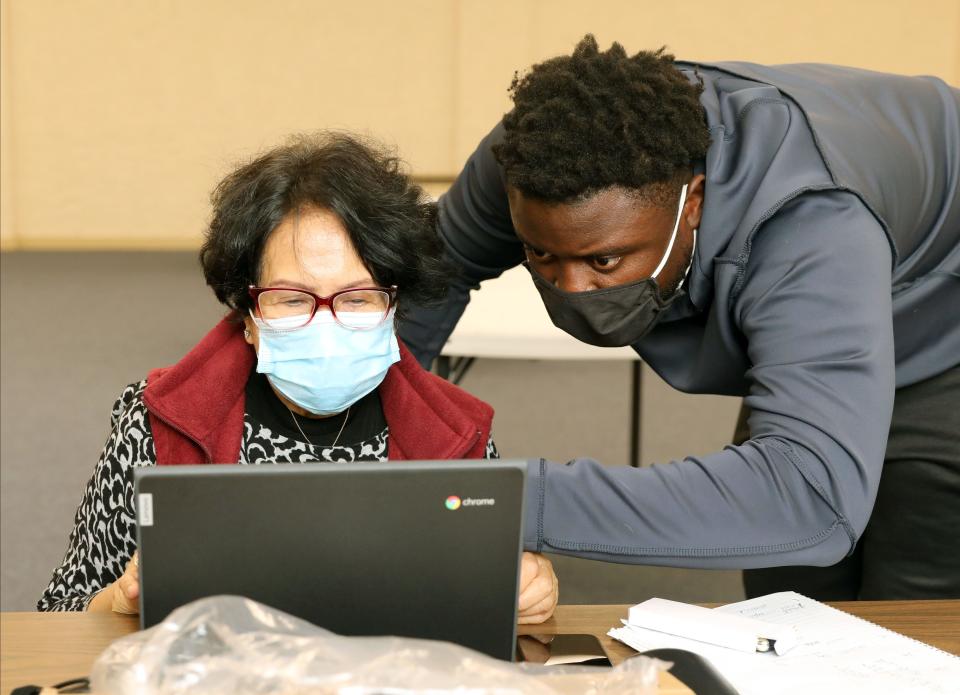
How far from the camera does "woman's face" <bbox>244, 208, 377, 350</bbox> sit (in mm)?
1313

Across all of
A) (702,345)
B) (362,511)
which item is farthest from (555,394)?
(362,511)

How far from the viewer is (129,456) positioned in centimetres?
134

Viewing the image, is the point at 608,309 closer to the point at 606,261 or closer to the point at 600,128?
the point at 606,261

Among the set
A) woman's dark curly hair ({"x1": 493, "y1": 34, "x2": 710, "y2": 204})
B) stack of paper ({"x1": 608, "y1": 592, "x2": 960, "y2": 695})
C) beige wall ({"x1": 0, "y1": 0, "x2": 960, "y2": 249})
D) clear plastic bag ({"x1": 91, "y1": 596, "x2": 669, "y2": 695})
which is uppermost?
beige wall ({"x1": 0, "y1": 0, "x2": 960, "y2": 249})

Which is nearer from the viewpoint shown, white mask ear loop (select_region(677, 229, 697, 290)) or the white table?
white mask ear loop (select_region(677, 229, 697, 290))

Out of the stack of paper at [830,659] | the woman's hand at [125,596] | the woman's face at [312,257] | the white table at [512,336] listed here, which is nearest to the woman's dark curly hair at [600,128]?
the woman's face at [312,257]

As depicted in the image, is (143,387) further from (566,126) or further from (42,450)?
(42,450)

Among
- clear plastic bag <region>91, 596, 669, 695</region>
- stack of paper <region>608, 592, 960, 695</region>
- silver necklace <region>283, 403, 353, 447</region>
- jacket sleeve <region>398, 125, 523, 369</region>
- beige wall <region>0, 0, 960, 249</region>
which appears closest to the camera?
clear plastic bag <region>91, 596, 669, 695</region>

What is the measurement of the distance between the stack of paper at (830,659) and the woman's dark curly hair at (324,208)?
0.56m

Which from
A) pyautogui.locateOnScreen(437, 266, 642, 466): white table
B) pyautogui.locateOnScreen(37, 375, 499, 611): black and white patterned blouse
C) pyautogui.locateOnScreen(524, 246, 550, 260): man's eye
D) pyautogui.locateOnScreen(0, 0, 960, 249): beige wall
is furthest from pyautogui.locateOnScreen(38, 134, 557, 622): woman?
pyautogui.locateOnScreen(0, 0, 960, 249): beige wall

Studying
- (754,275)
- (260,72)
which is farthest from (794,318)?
(260,72)

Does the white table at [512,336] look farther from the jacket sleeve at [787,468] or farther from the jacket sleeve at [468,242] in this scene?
the jacket sleeve at [787,468]

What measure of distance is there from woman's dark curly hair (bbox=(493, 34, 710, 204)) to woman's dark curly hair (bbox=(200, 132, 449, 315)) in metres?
0.19

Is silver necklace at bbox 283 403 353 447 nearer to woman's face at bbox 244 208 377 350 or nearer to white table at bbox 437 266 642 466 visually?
woman's face at bbox 244 208 377 350
